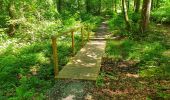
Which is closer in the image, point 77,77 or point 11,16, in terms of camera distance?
point 77,77

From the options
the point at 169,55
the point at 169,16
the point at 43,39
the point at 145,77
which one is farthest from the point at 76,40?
the point at 169,16

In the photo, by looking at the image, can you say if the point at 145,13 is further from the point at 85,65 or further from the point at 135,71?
the point at 85,65

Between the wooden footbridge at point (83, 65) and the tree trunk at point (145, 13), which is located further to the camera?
the tree trunk at point (145, 13)

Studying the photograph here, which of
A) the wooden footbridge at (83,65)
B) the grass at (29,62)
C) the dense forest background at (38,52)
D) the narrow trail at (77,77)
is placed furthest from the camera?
the wooden footbridge at (83,65)

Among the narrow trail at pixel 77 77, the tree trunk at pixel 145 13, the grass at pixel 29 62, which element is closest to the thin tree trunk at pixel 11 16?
the grass at pixel 29 62

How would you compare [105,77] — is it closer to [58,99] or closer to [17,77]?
[58,99]

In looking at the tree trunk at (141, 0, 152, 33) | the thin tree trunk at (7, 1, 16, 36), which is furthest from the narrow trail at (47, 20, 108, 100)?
the thin tree trunk at (7, 1, 16, 36)

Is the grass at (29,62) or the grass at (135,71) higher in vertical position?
the grass at (29,62)

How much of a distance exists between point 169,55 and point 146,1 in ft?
14.0

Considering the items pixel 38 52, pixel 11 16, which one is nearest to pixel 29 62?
pixel 38 52

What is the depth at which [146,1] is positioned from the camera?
13734 millimetres

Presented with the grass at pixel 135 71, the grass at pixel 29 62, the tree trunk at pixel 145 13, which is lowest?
the grass at pixel 135 71

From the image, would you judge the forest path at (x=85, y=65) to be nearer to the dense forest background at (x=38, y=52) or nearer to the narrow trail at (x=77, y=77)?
the narrow trail at (x=77, y=77)

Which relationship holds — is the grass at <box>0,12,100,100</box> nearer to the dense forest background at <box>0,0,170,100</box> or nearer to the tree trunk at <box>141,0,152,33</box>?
the dense forest background at <box>0,0,170,100</box>
